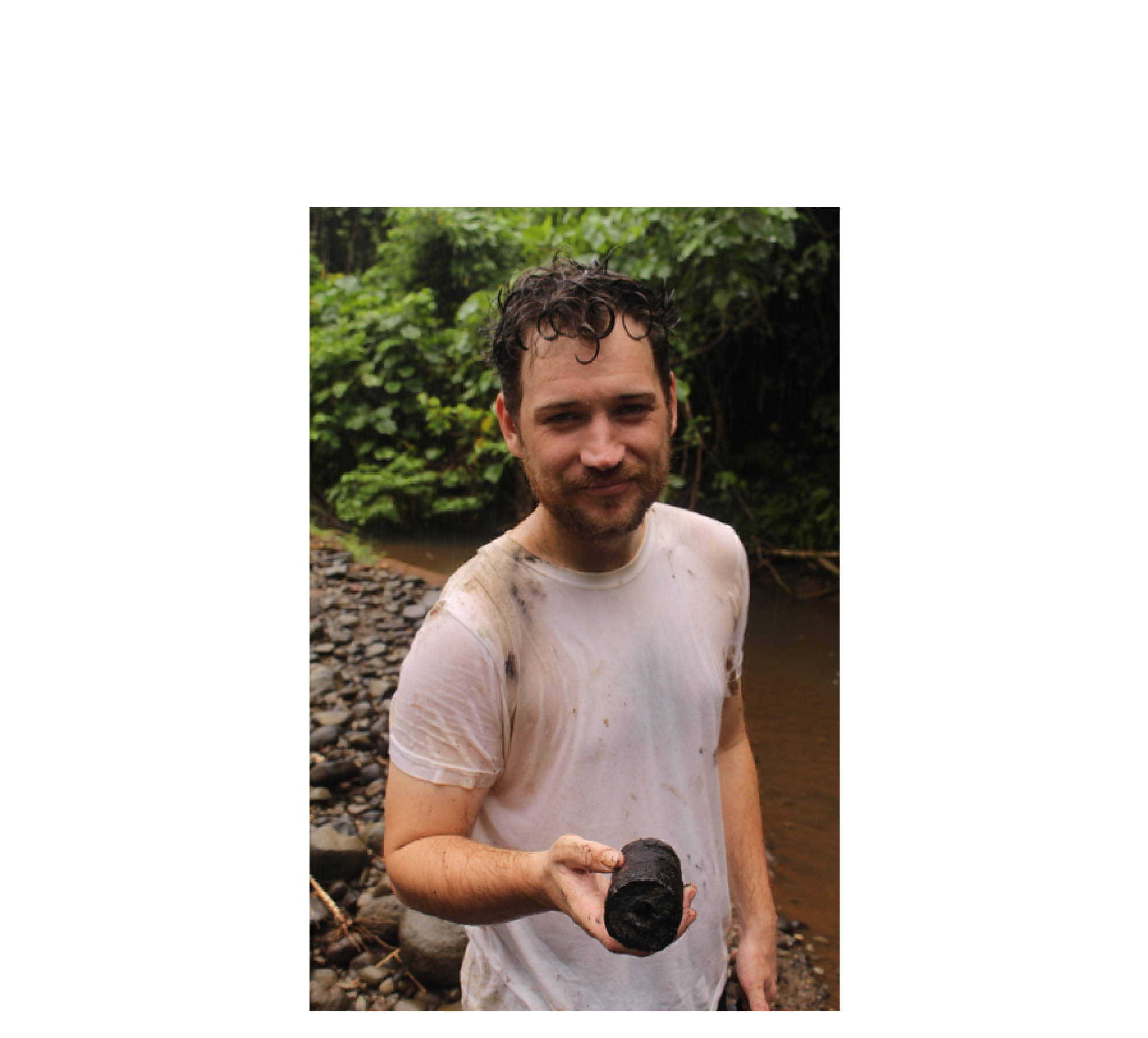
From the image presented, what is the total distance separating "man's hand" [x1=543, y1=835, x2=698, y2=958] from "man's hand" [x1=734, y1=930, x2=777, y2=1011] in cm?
74

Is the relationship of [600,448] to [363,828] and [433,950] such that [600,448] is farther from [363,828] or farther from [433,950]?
[363,828]

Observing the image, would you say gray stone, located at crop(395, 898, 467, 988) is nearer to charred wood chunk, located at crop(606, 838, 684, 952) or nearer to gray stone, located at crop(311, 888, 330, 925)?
gray stone, located at crop(311, 888, 330, 925)

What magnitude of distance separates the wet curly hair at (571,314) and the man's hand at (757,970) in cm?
140

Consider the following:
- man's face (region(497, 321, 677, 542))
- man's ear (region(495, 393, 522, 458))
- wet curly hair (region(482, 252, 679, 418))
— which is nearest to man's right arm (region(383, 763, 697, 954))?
man's face (region(497, 321, 677, 542))

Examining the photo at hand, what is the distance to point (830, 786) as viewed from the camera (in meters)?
3.72

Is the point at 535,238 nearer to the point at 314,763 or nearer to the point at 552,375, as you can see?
the point at 552,375

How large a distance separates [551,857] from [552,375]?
0.94 m

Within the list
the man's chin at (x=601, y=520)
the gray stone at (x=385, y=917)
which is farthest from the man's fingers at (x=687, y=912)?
the gray stone at (x=385, y=917)

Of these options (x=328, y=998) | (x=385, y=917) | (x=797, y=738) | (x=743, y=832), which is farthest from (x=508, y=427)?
(x=797, y=738)

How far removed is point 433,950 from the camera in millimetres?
2400

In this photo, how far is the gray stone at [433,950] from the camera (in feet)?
7.87

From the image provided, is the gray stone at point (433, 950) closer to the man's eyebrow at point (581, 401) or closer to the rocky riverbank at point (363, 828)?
the rocky riverbank at point (363, 828)

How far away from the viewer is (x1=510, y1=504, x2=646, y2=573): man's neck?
158 cm

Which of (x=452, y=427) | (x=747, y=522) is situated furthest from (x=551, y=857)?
(x=747, y=522)
